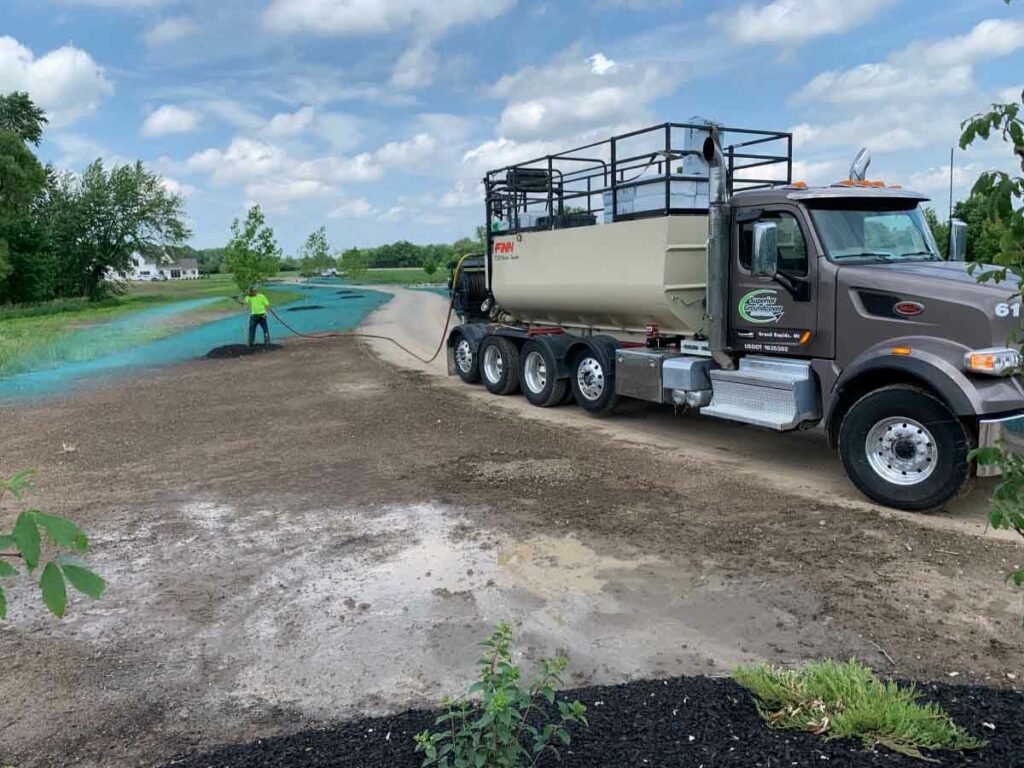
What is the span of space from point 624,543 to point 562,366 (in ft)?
18.9

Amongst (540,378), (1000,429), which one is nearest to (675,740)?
(1000,429)

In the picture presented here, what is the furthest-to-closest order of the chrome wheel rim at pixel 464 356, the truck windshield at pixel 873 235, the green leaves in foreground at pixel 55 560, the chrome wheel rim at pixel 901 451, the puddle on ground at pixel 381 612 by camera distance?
1. the chrome wheel rim at pixel 464 356
2. the truck windshield at pixel 873 235
3. the chrome wheel rim at pixel 901 451
4. the puddle on ground at pixel 381 612
5. the green leaves in foreground at pixel 55 560

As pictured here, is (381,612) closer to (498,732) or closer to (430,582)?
(430,582)

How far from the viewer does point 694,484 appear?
762 centimetres

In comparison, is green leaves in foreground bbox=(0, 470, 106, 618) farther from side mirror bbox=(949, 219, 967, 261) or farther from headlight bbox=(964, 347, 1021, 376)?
side mirror bbox=(949, 219, 967, 261)

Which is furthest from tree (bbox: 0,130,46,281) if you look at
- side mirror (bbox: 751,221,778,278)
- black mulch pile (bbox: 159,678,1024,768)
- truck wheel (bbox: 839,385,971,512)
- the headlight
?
black mulch pile (bbox: 159,678,1024,768)

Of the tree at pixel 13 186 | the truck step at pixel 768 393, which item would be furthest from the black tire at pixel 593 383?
the tree at pixel 13 186

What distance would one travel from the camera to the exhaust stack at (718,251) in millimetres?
8703

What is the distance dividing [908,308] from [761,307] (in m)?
1.64

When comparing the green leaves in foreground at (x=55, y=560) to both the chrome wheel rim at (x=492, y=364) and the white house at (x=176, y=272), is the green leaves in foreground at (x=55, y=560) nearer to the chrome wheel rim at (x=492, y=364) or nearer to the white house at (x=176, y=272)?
the chrome wheel rim at (x=492, y=364)

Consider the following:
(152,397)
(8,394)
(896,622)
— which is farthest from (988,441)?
(8,394)

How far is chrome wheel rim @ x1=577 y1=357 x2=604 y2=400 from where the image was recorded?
10891 mm

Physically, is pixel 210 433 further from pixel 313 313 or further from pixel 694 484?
pixel 313 313

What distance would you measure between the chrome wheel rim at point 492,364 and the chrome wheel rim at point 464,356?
673 mm
